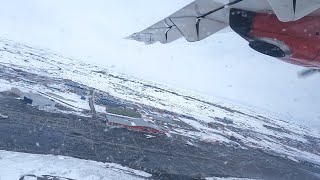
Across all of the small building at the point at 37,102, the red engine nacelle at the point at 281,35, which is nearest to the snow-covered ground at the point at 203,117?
the small building at the point at 37,102

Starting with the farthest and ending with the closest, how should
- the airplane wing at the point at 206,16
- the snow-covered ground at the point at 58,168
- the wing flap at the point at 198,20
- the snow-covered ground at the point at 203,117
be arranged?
the snow-covered ground at the point at 203,117, the snow-covered ground at the point at 58,168, the wing flap at the point at 198,20, the airplane wing at the point at 206,16

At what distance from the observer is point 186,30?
5.35 meters

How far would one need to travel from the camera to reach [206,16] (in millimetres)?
4922

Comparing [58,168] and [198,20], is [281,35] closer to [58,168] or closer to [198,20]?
[198,20]

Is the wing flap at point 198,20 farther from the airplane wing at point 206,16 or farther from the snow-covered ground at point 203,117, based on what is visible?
the snow-covered ground at point 203,117

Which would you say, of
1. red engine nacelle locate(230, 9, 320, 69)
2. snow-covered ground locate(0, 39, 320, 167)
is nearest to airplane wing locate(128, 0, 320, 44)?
red engine nacelle locate(230, 9, 320, 69)

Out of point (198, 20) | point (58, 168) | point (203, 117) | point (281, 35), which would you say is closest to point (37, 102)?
point (58, 168)

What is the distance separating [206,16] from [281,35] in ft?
4.20

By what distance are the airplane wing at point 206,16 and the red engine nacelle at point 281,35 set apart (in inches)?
5.7

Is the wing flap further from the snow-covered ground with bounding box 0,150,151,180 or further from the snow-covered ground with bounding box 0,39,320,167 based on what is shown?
the snow-covered ground with bounding box 0,39,320,167

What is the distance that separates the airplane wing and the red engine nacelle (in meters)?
0.15

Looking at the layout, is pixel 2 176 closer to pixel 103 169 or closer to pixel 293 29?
pixel 103 169

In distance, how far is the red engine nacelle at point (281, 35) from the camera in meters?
4.00

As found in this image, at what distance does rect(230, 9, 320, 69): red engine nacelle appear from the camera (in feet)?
13.1
